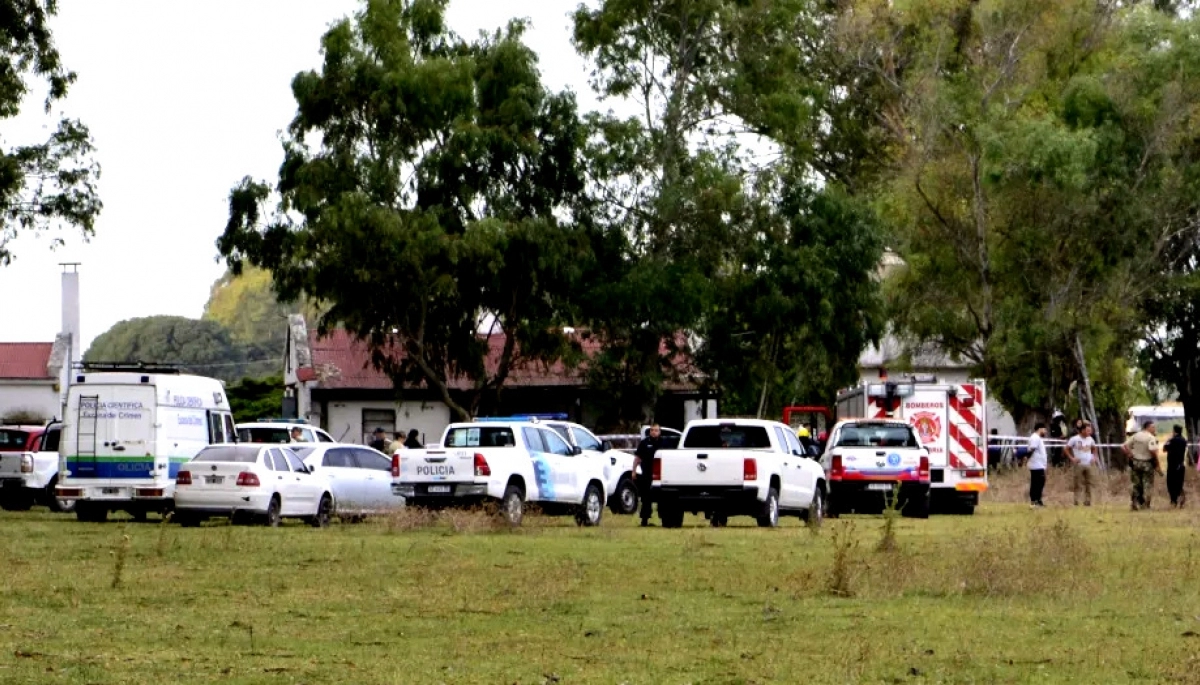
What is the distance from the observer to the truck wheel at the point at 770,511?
32844 millimetres

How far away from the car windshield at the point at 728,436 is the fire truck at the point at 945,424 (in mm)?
8325

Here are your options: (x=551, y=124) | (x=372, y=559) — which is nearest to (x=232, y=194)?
(x=551, y=124)

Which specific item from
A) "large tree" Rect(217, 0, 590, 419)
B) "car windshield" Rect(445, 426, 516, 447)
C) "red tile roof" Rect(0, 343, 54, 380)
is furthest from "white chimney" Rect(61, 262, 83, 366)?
"car windshield" Rect(445, 426, 516, 447)

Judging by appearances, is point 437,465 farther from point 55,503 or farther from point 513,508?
point 55,503

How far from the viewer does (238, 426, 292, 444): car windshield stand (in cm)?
3981

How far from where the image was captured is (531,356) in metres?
54.7

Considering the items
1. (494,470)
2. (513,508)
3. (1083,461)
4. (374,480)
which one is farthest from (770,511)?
(1083,461)

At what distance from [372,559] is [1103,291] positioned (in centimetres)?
3795

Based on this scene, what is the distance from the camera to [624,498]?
38844 millimetres

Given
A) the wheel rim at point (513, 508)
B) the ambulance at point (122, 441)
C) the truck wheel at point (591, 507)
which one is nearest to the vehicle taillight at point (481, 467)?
Answer: the wheel rim at point (513, 508)

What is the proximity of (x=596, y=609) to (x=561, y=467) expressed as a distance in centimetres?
1551

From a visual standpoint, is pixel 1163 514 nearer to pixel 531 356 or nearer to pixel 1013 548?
pixel 1013 548

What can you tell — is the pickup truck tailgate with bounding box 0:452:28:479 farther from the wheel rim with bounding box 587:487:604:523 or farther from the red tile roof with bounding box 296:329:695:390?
the red tile roof with bounding box 296:329:695:390

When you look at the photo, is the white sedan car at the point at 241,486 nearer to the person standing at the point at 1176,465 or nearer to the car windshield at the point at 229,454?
the car windshield at the point at 229,454
